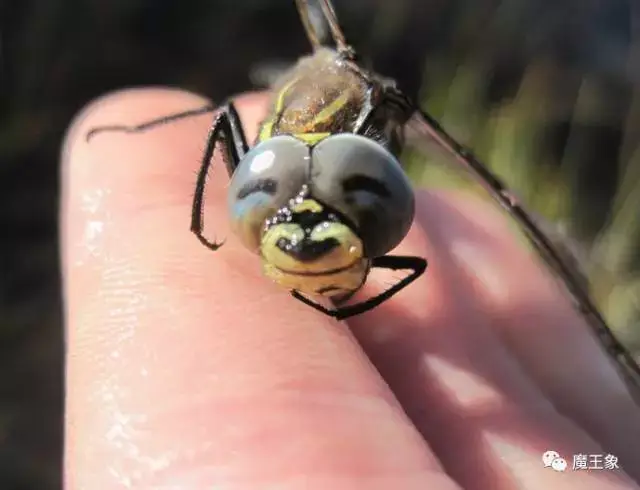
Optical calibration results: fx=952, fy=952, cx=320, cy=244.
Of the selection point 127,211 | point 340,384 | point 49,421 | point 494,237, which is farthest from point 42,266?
point 340,384

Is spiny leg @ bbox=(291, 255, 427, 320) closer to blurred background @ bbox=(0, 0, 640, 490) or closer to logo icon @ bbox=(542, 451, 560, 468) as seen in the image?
logo icon @ bbox=(542, 451, 560, 468)

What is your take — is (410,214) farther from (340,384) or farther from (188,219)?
(188,219)

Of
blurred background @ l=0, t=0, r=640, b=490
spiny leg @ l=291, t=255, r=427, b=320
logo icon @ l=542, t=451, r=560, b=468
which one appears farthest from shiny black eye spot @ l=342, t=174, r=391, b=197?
blurred background @ l=0, t=0, r=640, b=490

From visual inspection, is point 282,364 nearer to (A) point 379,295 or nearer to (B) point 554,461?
(A) point 379,295

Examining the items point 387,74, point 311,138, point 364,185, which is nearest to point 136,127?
point 311,138

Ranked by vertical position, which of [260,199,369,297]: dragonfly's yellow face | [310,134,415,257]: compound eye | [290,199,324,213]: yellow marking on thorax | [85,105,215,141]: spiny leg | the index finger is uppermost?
[310,134,415,257]: compound eye

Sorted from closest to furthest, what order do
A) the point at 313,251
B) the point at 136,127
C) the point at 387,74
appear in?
the point at 313,251 → the point at 136,127 → the point at 387,74
